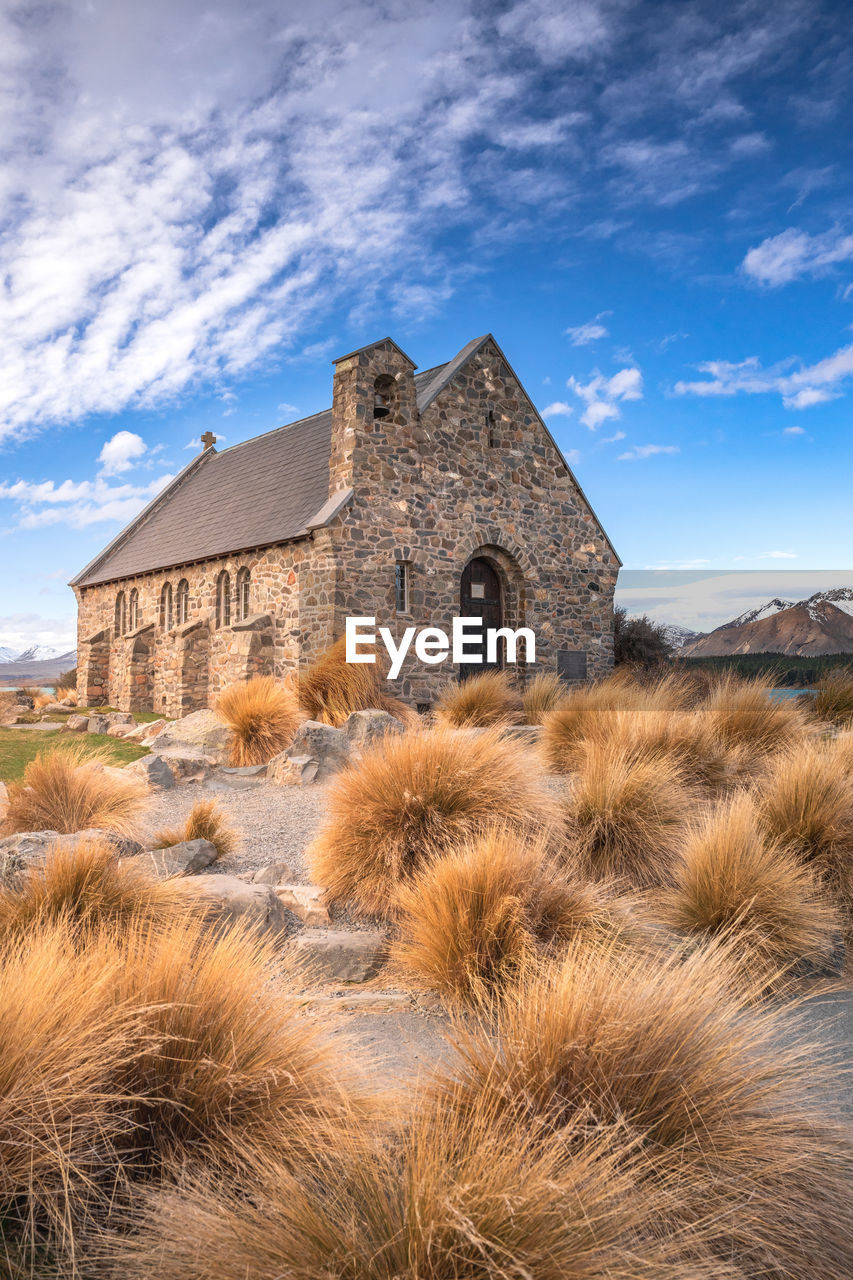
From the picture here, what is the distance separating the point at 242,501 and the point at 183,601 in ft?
9.81

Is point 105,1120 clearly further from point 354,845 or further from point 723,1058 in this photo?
point 354,845

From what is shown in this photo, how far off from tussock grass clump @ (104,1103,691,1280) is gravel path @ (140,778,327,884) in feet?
13.8

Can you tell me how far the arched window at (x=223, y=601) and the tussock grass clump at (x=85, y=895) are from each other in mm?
14986

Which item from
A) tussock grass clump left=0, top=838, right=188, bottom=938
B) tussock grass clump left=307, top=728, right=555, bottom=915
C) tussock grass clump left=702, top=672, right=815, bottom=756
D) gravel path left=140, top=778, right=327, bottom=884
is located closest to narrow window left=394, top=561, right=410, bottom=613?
gravel path left=140, top=778, right=327, bottom=884

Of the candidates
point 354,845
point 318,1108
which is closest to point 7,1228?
point 318,1108

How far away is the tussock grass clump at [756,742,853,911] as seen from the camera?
600cm

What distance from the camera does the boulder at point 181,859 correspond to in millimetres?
5621

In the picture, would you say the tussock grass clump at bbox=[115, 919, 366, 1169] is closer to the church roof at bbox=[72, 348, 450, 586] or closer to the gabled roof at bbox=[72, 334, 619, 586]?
the gabled roof at bbox=[72, 334, 619, 586]

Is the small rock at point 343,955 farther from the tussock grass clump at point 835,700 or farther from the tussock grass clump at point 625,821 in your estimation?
the tussock grass clump at point 835,700

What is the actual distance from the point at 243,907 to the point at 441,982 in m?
1.28

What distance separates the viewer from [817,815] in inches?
245

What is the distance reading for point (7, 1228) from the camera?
2.22 metres

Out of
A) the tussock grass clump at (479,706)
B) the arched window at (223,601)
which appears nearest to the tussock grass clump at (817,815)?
the tussock grass clump at (479,706)

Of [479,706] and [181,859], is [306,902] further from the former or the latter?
[479,706]
